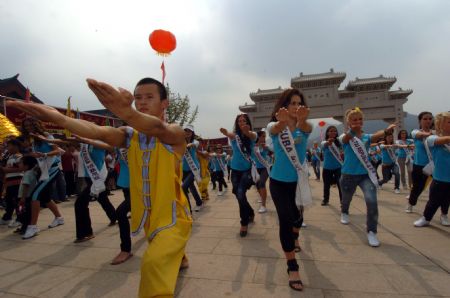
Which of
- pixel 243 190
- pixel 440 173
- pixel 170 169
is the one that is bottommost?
pixel 243 190

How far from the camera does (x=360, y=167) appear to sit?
15.3ft

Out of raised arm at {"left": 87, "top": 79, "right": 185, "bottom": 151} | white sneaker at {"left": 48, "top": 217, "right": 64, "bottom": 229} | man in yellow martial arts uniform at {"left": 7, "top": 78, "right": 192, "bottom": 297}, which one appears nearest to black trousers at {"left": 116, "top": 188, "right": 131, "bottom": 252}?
man in yellow martial arts uniform at {"left": 7, "top": 78, "right": 192, "bottom": 297}

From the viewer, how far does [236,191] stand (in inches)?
207

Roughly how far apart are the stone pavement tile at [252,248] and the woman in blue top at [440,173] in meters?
2.64

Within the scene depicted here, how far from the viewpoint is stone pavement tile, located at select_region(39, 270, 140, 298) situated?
2973 mm

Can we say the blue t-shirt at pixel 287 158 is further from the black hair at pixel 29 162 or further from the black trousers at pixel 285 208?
the black hair at pixel 29 162

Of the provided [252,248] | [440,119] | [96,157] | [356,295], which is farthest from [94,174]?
[440,119]

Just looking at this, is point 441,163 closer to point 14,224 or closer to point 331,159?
point 331,159

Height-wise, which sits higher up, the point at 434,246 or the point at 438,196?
the point at 438,196

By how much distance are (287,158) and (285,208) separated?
62 cm

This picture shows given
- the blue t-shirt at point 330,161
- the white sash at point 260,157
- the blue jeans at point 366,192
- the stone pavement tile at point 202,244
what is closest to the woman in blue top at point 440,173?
the blue jeans at point 366,192

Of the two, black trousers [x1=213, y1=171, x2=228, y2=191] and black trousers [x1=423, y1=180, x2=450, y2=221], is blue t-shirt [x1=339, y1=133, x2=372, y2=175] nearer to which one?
black trousers [x1=423, y1=180, x2=450, y2=221]

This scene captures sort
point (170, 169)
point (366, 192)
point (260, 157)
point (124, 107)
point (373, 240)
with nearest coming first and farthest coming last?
point (124, 107) < point (170, 169) < point (373, 240) < point (366, 192) < point (260, 157)

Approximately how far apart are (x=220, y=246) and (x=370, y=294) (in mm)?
2168
